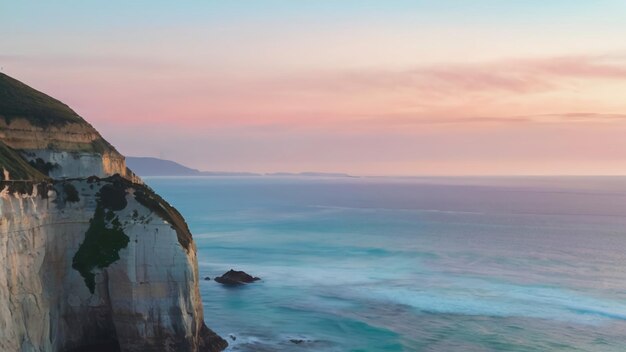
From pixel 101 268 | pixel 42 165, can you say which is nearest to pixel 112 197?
pixel 101 268

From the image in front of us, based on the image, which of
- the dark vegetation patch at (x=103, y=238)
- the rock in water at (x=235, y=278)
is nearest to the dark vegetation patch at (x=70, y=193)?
the dark vegetation patch at (x=103, y=238)

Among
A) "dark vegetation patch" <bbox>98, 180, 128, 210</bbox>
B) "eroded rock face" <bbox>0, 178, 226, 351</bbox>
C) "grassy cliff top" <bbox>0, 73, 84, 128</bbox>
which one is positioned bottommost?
"eroded rock face" <bbox>0, 178, 226, 351</bbox>

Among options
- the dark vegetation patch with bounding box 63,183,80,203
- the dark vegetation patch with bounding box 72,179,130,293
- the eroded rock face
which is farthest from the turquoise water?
the dark vegetation patch with bounding box 63,183,80,203

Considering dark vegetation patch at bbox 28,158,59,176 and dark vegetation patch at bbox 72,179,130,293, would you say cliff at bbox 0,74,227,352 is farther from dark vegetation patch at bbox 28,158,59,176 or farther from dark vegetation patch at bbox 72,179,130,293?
dark vegetation patch at bbox 28,158,59,176

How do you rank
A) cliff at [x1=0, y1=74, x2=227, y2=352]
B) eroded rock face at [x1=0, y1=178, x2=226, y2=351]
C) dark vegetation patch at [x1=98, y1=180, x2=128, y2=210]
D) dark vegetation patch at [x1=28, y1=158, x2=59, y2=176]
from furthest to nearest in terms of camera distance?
dark vegetation patch at [x1=28, y1=158, x2=59, y2=176] → dark vegetation patch at [x1=98, y1=180, x2=128, y2=210] → eroded rock face at [x1=0, y1=178, x2=226, y2=351] → cliff at [x1=0, y1=74, x2=227, y2=352]

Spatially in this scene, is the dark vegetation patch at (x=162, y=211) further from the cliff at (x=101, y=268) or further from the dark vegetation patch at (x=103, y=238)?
the dark vegetation patch at (x=103, y=238)
